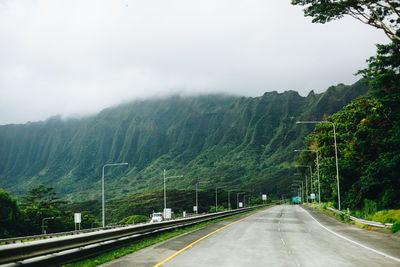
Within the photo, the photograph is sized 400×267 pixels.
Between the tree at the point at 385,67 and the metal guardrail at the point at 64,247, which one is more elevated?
the tree at the point at 385,67

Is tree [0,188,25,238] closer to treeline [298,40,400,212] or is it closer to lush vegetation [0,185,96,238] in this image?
lush vegetation [0,185,96,238]

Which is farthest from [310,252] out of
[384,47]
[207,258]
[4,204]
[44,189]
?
[44,189]

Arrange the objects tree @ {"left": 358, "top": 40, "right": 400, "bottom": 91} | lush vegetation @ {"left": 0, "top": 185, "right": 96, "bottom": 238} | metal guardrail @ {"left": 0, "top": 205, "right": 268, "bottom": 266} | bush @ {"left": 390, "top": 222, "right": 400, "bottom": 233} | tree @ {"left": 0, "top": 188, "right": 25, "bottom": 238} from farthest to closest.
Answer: lush vegetation @ {"left": 0, "top": 185, "right": 96, "bottom": 238} → tree @ {"left": 0, "top": 188, "right": 25, "bottom": 238} → tree @ {"left": 358, "top": 40, "right": 400, "bottom": 91} → bush @ {"left": 390, "top": 222, "right": 400, "bottom": 233} → metal guardrail @ {"left": 0, "top": 205, "right": 268, "bottom": 266}

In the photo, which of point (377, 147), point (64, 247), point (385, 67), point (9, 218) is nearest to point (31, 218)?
A: point (9, 218)

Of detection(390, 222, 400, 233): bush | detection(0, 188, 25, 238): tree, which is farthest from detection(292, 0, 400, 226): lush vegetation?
detection(0, 188, 25, 238): tree

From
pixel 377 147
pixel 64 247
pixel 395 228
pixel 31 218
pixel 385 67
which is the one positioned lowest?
pixel 31 218

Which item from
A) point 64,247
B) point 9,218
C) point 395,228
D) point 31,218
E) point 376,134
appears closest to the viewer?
point 64,247

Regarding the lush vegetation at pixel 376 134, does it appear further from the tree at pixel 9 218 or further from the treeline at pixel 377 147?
the tree at pixel 9 218

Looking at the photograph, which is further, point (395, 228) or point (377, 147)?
point (377, 147)

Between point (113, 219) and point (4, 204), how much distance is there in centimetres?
10769

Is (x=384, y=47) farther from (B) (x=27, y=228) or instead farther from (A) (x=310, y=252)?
(B) (x=27, y=228)

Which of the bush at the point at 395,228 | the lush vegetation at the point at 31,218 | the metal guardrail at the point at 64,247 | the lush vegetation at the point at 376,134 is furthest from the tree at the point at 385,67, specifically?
the lush vegetation at the point at 31,218

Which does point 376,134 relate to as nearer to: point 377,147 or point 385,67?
point 377,147

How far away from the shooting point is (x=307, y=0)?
23609 millimetres
